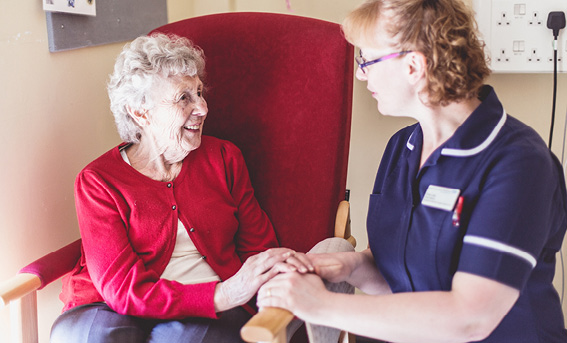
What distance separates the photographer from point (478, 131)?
1200 mm

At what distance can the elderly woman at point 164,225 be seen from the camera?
4.83 feet

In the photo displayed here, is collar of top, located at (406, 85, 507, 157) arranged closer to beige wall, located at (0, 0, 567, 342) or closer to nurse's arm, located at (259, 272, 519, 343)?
nurse's arm, located at (259, 272, 519, 343)

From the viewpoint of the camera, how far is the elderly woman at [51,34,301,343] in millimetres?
1472

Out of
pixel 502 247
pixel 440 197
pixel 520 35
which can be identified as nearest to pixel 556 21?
pixel 520 35

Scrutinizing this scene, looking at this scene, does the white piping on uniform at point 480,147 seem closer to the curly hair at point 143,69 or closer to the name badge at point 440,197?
the name badge at point 440,197

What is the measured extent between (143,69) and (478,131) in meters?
0.90

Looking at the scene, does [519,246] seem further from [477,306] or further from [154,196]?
[154,196]

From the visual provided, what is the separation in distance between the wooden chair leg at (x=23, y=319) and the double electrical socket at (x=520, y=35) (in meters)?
1.55

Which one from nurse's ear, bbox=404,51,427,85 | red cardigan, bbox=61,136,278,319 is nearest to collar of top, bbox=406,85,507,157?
nurse's ear, bbox=404,51,427,85

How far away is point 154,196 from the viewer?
161 cm

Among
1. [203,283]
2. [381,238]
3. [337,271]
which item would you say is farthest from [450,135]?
[203,283]

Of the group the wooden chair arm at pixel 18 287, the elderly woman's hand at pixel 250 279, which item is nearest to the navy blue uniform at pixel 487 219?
the elderly woman's hand at pixel 250 279

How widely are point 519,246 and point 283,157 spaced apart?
873mm

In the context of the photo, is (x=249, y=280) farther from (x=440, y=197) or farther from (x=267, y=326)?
(x=440, y=197)
